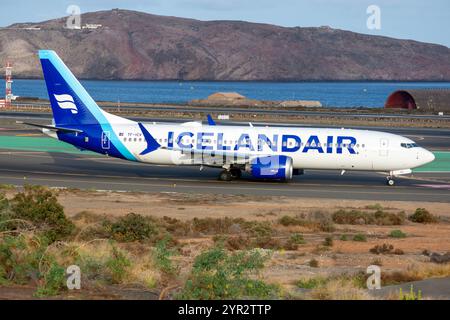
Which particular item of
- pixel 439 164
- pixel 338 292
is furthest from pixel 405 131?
pixel 338 292

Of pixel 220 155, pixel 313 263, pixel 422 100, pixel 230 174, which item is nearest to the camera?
pixel 313 263

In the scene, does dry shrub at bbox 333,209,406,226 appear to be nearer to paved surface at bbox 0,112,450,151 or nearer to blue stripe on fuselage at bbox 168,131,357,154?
blue stripe on fuselage at bbox 168,131,357,154

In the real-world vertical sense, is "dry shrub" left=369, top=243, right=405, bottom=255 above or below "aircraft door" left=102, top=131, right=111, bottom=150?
below

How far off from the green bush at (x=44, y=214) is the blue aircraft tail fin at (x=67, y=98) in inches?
742

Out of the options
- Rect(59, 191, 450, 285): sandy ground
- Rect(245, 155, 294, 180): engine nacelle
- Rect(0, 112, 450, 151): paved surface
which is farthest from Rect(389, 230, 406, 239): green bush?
Rect(0, 112, 450, 151): paved surface

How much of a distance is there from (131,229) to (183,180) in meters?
21.0

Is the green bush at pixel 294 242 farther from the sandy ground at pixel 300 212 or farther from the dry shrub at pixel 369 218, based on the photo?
the dry shrub at pixel 369 218

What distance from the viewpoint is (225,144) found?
5491 cm

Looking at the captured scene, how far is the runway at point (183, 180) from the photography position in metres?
51.9

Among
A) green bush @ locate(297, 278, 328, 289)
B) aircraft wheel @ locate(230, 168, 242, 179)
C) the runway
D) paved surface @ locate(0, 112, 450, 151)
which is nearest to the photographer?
green bush @ locate(297, 278, 328, 289)

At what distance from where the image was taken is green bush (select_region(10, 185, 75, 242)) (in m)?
33.6

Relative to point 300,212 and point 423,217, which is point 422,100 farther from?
point 423,217

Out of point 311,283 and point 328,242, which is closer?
point 311,283
